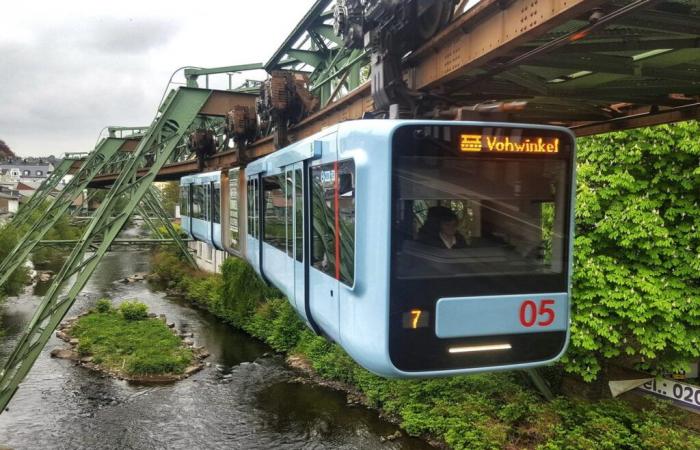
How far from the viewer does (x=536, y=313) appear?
192 inches

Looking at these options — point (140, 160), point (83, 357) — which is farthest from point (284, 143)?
point (83, 357)

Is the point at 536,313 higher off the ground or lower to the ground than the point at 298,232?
lower

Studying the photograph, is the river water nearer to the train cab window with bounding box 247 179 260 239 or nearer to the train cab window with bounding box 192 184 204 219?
the train cab window with bounding box 192 184 204 219

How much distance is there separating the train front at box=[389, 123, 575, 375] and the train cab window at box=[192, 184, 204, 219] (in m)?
15.4

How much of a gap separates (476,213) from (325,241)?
5.49ft

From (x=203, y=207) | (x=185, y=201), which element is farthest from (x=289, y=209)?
(x=185, y=201)

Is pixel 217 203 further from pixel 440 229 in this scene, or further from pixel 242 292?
pixel 440 229

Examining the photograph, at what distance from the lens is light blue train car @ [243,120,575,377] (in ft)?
14.6

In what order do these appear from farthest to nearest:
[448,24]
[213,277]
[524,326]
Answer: [213,277], [448,24], [524,326]

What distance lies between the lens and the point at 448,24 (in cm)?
571

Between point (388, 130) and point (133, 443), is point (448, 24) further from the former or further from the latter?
point (133, 443)

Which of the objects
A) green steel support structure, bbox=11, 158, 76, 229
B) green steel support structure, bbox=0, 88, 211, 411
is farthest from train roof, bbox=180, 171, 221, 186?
green steel support structure, bbox=11, 158, 76, 229

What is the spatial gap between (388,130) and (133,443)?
12.4 m

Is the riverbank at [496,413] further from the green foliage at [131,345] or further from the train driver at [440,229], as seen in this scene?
the train driver at [440,229]
